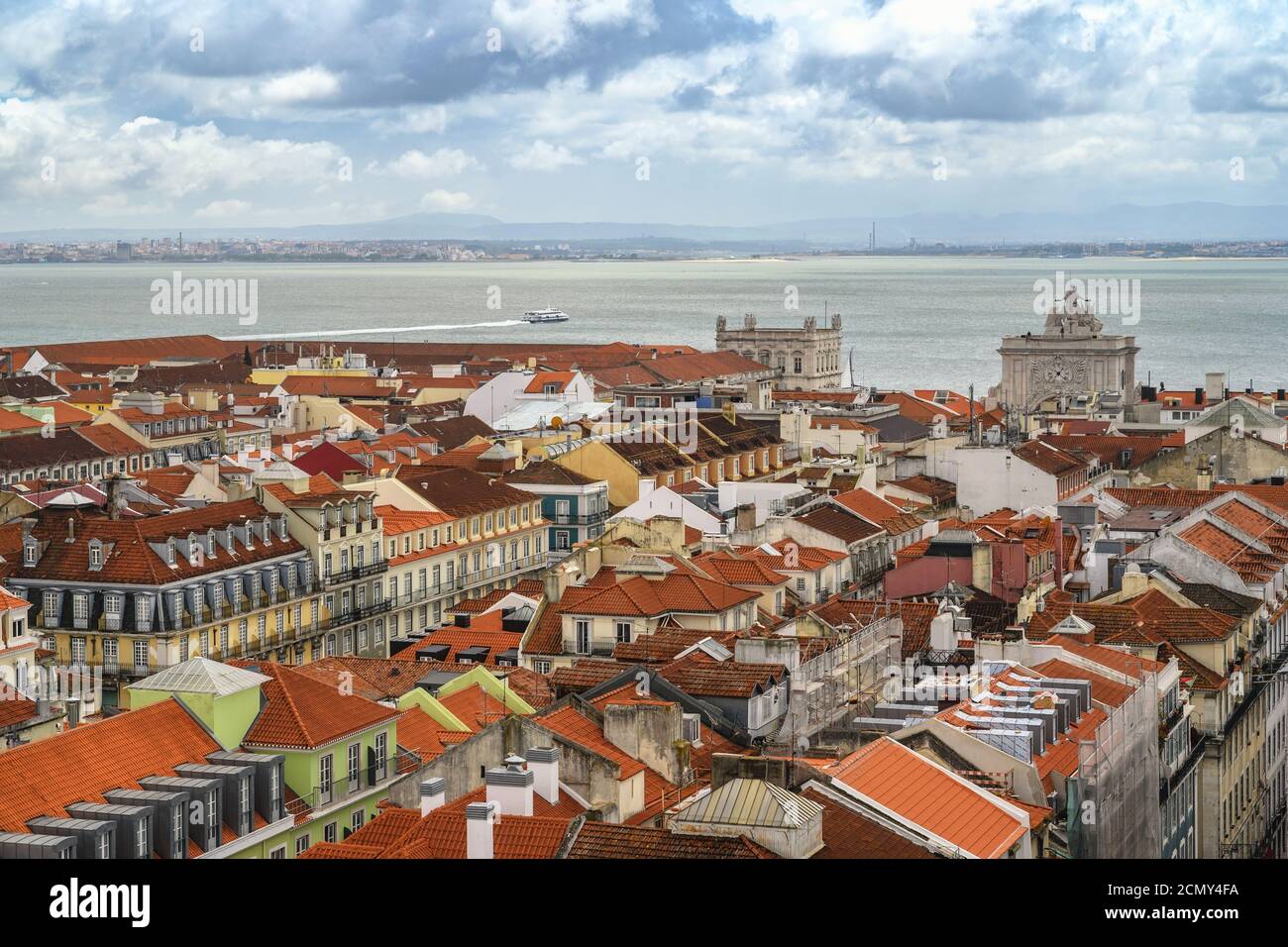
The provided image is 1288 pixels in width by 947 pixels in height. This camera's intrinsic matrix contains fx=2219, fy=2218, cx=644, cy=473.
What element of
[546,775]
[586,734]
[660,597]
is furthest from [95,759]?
[660,597]

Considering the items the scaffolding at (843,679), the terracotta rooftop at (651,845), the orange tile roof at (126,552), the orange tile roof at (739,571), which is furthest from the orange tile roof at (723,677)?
the orange tile roof at (126,552)

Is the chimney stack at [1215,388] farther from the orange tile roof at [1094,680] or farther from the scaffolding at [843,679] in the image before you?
the orange tile roof at [1094,680]

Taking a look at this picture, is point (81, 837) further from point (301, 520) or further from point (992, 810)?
point (301, 520)

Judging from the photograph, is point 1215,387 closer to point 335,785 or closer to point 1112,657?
point 1112,657

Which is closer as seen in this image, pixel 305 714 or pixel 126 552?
pixel 305 714

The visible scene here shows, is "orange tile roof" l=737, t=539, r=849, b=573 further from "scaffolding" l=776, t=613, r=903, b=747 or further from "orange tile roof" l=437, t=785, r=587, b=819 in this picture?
"orange tile roof" l=437, t=785, r=587, b=819

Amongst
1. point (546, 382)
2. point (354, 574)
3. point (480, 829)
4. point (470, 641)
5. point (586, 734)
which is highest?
point (480, 829)
